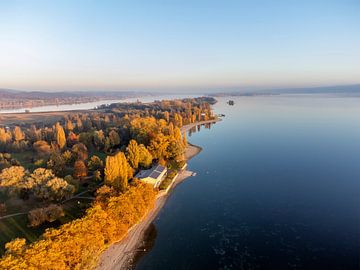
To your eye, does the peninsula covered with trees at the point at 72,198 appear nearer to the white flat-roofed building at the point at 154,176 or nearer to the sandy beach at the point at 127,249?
the sandy beach at the point at 127,249

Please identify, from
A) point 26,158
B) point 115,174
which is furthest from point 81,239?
point 26,158

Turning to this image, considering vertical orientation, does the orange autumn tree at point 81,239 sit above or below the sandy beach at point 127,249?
above

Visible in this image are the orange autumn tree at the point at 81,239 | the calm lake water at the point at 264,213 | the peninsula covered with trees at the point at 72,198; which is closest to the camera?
the orange autumn tree at the point at 81,239

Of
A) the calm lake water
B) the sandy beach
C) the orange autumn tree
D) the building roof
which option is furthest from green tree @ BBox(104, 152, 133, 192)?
the calm lake water

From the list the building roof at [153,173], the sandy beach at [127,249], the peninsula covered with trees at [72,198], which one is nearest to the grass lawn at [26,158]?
the peninsula covered with trees at [72,198]

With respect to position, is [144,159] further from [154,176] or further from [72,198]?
[72,198]

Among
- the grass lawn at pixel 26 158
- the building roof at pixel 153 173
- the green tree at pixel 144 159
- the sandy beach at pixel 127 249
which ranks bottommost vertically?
the sandy beach at pixel 127 249
